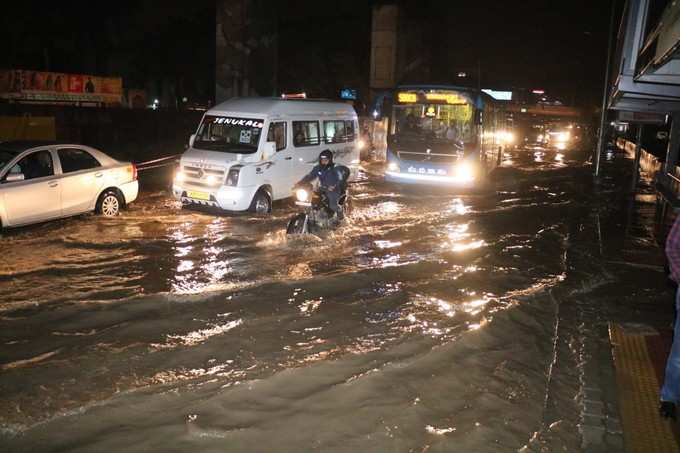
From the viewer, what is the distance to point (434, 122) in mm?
17891

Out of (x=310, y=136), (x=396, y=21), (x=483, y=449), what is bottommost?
(x=483, y=449)

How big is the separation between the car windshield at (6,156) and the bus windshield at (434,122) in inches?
437

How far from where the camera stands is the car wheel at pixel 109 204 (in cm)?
1178

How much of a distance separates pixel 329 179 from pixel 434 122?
26.1 ft

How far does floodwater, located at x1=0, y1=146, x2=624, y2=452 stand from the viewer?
442 centimetres

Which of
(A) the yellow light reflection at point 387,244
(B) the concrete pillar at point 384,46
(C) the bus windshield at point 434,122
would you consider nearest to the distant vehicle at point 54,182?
(A) the yellow light reflection at point 387,244

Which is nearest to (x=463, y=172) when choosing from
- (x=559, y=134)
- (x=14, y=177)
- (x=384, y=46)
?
(x=14, y=177)

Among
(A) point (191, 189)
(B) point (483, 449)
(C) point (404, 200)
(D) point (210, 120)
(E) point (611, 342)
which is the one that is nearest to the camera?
(B) point (483, 449)

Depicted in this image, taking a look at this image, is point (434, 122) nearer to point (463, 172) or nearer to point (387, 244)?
point (463, 172)

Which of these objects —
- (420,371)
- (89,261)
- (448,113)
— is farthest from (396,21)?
(420,371)

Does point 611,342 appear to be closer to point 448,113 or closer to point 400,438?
point 400,438

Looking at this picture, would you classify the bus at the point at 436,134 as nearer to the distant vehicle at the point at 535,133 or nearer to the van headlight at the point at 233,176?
the van headlight at the point at 233,176

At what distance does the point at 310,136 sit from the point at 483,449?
36.7 feet

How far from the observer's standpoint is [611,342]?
6.40m
